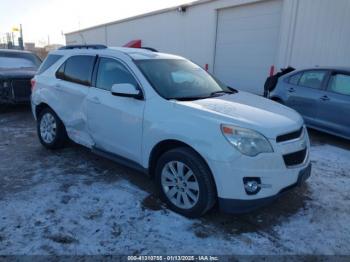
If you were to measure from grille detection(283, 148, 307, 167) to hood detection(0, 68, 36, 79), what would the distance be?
7.40m

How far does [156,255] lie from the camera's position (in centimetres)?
263

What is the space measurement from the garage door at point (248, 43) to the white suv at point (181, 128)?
7.02m

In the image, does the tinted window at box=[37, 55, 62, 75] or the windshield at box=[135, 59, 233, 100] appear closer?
the windshield at box=[135, 59, 233, 100]

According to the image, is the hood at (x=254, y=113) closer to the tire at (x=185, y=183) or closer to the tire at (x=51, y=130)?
the tire at (x=185, y=183)

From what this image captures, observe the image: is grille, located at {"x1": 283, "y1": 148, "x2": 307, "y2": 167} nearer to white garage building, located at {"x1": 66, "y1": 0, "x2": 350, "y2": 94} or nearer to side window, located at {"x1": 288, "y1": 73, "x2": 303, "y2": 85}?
side window, located at {"x1": 288, "y1": 73, "x2": 303, "y2": 85}

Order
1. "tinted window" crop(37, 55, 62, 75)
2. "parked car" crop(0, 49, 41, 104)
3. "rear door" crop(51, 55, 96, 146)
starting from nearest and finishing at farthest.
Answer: "rear door" crop(51, 55, 96, 146)
"tinted window" crop(37, 55, 62, 75)
"parked car" crop(0, 49, 41, 104)

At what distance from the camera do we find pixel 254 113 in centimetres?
316

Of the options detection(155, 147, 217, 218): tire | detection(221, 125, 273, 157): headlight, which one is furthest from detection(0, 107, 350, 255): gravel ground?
detection(221, 125, 273, 157): headlight

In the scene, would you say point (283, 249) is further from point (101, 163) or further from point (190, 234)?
point (101, 163)

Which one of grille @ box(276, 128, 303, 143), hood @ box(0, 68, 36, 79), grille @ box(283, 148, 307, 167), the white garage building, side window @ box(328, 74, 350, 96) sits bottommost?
grille @ box(283, 148, 307, 167)

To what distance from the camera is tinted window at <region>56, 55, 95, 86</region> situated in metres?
4.34

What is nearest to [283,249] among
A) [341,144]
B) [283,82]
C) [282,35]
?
[341,144]

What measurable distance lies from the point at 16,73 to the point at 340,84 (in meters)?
7.95

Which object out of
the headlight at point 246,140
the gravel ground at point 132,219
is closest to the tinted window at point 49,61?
the gravel ground at point 132,219
